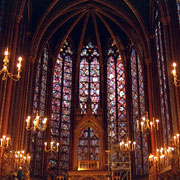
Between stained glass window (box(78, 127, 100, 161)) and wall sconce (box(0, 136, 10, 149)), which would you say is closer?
wall sconce (box(0, 136, 10, 149))

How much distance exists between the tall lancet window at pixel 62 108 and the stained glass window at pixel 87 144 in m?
1.59

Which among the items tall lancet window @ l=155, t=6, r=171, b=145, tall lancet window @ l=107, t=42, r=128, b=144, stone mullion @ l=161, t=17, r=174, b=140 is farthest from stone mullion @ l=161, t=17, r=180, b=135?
tall lancet window @ l=107, t=42, r=128, b=144

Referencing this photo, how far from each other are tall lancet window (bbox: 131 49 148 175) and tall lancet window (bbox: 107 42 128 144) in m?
1.00

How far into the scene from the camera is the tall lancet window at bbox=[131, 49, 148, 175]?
2339cm

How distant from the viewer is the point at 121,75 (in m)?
28.0

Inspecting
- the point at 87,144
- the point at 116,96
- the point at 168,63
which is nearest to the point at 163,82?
the point at 168,63

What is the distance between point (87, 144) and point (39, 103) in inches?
183

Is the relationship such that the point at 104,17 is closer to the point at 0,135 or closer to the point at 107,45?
the point at 107,45

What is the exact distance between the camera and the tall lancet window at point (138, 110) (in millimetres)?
23391

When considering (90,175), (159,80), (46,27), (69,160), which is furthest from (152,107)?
(46,27)

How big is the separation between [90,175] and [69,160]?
3.83 m

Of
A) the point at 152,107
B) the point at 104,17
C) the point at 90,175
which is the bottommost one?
the point at 90,175

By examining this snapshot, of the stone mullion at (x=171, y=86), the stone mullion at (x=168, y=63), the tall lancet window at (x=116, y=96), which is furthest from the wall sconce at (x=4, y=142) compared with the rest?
the tall lancet window at (x=116, y=96)

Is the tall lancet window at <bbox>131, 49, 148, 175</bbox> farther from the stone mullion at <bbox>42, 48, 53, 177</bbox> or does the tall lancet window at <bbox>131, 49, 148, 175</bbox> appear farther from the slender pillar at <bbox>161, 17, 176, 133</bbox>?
the slender pillar at <bbox>161, 17, 176, 133</bbox>
